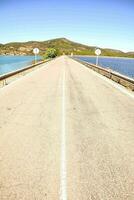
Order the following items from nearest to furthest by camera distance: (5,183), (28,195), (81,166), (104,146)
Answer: (28,195), (5,183), (81,166), (104,146)

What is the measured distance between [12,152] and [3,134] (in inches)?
50.8

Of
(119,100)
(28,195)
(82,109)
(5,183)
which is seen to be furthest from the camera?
(119,100)

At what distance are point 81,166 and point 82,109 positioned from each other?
4.77m

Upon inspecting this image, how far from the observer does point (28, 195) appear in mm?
3879

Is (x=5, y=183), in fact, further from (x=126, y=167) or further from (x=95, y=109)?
(x=95, y=109)

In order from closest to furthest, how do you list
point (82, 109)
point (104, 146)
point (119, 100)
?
point (104, 146) → point (82, 109) → point (119, 100)

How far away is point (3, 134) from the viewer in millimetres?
6598

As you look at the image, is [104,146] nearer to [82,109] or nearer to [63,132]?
[63,132]

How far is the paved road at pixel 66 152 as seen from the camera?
13.4 ft

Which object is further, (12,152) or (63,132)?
(63,132)

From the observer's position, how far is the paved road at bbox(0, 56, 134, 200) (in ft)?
13.4

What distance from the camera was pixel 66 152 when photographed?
5.52 meters

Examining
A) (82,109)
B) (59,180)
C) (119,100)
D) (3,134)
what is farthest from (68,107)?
(59,180)

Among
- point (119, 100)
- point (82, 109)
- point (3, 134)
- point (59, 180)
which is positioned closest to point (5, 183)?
point (59, 180)
